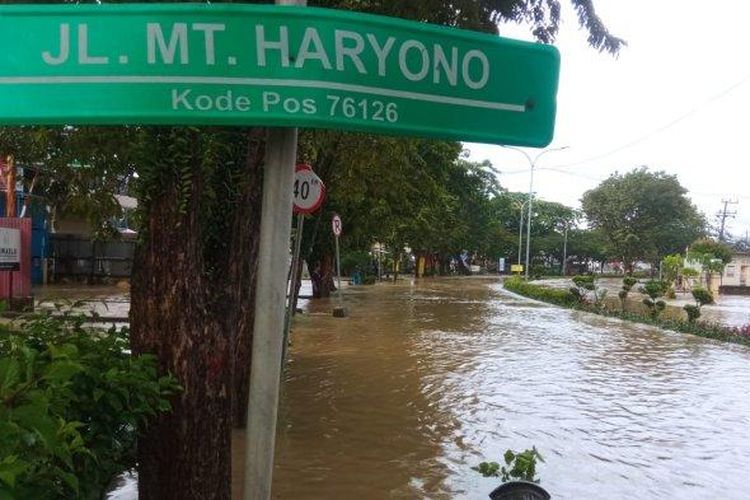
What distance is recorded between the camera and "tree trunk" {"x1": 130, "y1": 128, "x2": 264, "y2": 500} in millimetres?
2990

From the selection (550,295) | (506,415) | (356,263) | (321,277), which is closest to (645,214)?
(356,263)

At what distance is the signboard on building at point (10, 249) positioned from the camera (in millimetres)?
13027

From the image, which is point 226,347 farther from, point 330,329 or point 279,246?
point 330,329

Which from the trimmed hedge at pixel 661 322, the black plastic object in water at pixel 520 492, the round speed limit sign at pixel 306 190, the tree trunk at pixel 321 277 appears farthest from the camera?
the tree trunk at pixel 321 277

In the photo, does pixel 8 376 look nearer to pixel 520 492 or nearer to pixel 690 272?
pixel 520 492

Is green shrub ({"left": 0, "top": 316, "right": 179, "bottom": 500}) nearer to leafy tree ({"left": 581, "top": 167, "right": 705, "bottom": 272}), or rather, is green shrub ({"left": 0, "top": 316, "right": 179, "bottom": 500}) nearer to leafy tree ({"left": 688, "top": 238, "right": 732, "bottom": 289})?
leafy tree ({"left": 688, "top": 238, "right": 732, "bottom": 289})

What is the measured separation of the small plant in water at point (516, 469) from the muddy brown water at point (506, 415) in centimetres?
9

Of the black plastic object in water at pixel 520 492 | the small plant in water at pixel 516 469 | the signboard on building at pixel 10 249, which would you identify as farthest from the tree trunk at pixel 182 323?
the signboard on building at pixel 10 249

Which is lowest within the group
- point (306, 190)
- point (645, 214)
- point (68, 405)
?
point (68, 405)

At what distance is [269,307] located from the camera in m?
2.24

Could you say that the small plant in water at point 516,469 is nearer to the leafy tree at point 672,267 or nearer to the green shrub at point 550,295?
the green shrub at point 550,295

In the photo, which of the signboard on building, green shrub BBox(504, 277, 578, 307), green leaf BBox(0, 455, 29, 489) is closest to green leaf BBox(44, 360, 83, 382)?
green leaf BBox(0, 455, 29, 489)

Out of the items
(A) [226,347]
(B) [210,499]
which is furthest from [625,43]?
(B) [210,499]

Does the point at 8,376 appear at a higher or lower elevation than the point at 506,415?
higher
